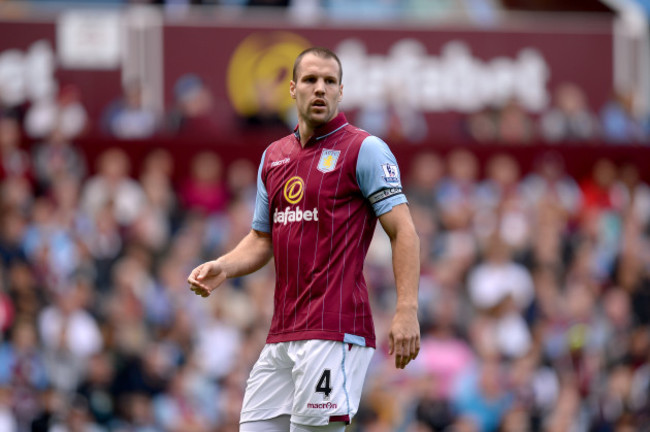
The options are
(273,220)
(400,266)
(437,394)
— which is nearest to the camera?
(400,266)

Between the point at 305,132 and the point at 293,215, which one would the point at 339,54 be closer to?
the point at 305,132

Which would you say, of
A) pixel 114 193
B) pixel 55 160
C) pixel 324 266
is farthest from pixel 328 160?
pixel 55 160

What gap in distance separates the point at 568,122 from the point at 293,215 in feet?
41.2

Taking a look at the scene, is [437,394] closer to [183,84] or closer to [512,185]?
[512,185]

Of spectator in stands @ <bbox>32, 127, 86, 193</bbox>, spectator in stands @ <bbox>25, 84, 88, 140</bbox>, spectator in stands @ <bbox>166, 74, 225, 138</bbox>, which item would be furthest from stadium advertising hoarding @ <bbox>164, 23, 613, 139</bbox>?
spectator in stands @ <bbox>32, 127, 86, 193</bbox>

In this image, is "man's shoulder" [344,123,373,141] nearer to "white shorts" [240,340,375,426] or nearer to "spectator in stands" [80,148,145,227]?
"white shorts" [240,340,375,426]

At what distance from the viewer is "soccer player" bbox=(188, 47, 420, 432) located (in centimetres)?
594

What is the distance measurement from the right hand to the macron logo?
1.40 ft

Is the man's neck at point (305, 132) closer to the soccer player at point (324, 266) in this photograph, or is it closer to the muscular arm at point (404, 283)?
the soccer player at point (324, 266)

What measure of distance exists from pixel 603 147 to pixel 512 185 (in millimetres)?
1816

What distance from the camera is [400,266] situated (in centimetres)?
590

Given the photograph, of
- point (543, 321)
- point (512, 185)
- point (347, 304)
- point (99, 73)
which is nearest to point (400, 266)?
point (347, 304)

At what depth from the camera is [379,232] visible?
15086 mm

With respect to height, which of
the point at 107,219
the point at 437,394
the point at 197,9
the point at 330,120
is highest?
the point at 197,9
